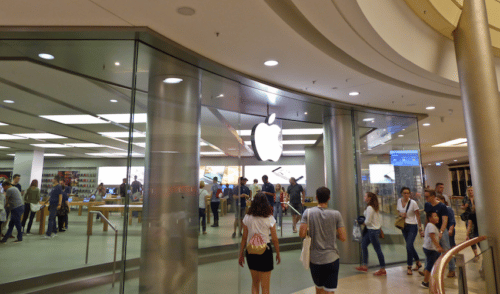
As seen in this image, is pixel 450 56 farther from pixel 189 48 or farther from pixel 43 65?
pixel 43 65

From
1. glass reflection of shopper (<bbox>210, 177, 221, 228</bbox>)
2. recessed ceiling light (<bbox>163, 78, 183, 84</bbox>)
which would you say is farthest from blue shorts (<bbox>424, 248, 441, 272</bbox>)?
recessed ceiling light (<bbox>163, 78, 183, 84</bbox>)

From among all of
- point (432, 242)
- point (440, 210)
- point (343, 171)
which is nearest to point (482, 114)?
point (440, 210)

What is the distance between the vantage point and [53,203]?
5.58 metres

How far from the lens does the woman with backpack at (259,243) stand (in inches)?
147

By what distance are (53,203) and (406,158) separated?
27.9 feet

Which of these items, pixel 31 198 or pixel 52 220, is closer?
pixel 31 198

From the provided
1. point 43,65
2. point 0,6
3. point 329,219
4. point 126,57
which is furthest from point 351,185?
point 0,6

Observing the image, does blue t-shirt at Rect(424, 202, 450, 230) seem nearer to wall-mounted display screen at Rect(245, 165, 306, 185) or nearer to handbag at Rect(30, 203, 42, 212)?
handbag at Rect(30, 203, 42, 212)

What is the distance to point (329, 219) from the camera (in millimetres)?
3502

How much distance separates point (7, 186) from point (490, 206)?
23.5 feet

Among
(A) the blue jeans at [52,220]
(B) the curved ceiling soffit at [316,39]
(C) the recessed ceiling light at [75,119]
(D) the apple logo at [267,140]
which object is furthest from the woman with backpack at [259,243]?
(C) the recessed ceiling light at [75,119]

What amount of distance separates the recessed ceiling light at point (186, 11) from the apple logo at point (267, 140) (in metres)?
3.73

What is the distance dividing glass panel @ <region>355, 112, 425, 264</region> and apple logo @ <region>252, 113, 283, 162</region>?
7.10 feet

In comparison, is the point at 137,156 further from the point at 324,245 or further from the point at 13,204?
the point at 13,204
